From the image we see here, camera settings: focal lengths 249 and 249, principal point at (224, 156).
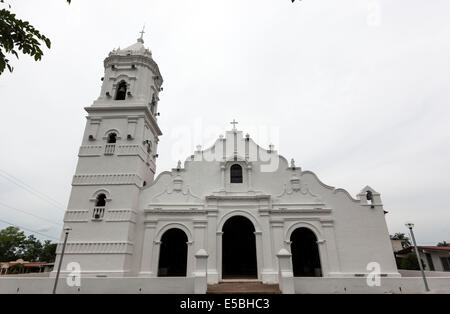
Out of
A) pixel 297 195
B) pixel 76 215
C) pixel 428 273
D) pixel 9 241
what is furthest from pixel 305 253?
pixel 9 241

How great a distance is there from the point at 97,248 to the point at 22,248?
50.3 metres

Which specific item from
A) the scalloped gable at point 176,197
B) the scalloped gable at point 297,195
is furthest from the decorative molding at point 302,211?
the scalloped gable at point 176,197

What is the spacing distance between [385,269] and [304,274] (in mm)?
4525

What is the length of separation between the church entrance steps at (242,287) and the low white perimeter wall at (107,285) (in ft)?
4.61

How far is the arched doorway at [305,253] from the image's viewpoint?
1567 centimetres

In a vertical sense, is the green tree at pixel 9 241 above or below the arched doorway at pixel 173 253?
above

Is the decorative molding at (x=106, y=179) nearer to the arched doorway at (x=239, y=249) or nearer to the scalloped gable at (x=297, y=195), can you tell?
the arched doorway at (x=239, y=249)

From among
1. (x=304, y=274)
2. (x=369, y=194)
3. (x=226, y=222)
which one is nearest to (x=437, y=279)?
(x=369, y=194)

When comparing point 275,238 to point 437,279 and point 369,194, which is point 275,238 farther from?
point 437,279

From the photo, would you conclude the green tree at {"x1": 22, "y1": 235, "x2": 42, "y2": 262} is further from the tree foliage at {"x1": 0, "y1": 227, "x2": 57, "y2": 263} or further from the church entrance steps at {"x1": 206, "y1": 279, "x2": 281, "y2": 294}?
the church entrance steps at {"x1": 206, "y1": 279, "x2": 281, "y2": 294}

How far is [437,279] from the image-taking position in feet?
38.6

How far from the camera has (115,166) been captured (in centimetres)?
1639

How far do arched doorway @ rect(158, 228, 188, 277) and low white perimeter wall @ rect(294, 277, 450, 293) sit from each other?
7370 mm

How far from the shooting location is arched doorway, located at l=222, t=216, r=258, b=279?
1550 centimetres
